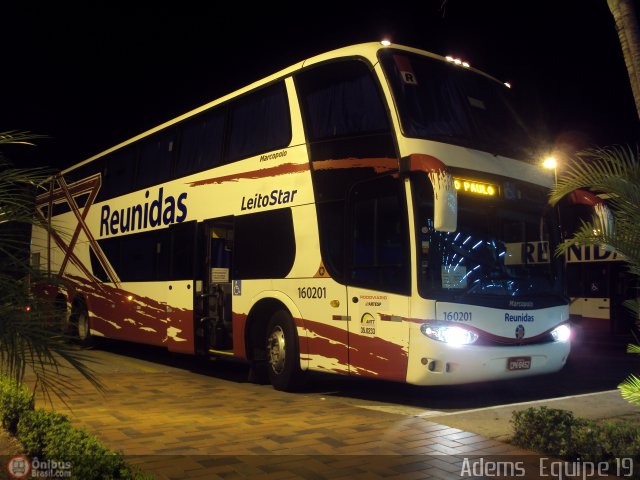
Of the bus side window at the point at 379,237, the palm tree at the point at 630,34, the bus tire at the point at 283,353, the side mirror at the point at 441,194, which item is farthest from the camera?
the bus tire at the point at 283,353

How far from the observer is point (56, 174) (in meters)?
4.08

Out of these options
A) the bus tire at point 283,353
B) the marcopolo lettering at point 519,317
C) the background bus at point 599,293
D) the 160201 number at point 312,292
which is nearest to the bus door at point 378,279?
the 160201 number at point 312,292

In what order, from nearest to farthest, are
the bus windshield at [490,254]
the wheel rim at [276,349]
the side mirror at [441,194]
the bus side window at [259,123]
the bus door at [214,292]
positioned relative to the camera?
1. the side mirror at [441,194]
2. the bus windshield at [490,254]
3. the wheel rim at [276,349]
4. the bus side window at [259,123]
5. the bus door at [214,292]

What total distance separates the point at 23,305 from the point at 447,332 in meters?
4.65

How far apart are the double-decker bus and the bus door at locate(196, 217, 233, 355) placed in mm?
24

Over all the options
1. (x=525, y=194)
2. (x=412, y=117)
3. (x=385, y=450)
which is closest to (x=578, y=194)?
(x=525, y=194)

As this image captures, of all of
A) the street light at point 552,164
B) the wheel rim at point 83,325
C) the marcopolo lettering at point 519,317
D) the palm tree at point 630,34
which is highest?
the palm tree at point 630,34

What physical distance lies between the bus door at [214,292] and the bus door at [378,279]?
3.23 m

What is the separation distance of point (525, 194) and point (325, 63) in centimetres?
320

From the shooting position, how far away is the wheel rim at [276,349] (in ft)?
28.3

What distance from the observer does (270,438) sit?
564cm

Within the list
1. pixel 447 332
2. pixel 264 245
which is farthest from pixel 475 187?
pixel 264 245

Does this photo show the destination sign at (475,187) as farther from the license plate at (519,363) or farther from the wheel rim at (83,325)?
the wheel rim at (83,325)

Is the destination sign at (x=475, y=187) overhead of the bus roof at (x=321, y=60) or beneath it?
beneath
